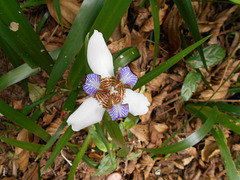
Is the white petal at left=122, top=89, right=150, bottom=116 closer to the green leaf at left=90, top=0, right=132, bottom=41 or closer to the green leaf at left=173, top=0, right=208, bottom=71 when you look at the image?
the green leaf at left=90, top=0, right=132, bottom=41

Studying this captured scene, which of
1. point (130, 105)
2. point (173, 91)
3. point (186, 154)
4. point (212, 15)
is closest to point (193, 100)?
point (173, 91)

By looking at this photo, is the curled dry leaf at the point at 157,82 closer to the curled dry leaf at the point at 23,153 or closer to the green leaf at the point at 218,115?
the green leaf at the point at 218,115

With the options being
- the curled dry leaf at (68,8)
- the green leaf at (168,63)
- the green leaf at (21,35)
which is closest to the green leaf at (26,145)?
the green leaf at (21,35)

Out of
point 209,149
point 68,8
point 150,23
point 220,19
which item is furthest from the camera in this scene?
point 209,149

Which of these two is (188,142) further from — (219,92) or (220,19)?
(220,19)

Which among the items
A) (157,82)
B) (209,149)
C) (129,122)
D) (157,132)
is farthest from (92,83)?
(209,149)

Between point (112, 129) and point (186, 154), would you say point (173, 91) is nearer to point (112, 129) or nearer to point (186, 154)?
point (186, 154)

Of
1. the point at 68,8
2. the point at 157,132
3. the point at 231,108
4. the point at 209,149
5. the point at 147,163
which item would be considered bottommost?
the point at 209,149
